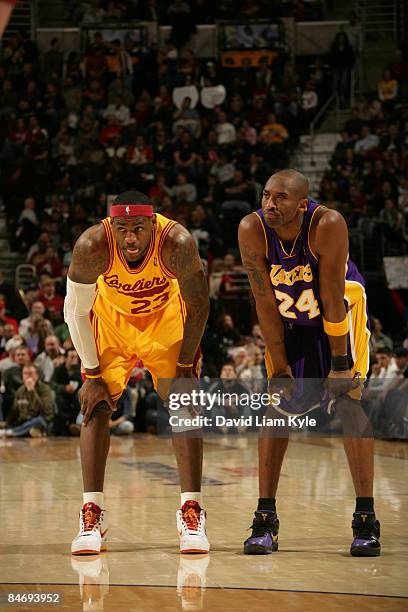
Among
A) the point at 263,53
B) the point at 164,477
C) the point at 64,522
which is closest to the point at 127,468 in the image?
the point at 164,477

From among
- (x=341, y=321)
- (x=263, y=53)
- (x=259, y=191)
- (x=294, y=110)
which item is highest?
(x=263, y=53)

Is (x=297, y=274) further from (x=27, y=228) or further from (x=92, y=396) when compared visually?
(x=27, y=228)

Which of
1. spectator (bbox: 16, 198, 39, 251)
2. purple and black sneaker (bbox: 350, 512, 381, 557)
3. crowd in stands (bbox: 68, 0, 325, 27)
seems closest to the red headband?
purple and black sneaker (bbox: 350, 512, 381, 557)

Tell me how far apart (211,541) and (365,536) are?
823mm

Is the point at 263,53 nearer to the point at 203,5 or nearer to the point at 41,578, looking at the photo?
the point at 203,5

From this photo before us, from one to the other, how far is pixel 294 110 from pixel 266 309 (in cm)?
1266

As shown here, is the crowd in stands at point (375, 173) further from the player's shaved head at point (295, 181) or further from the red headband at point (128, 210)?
the red headband at point (128, 210)

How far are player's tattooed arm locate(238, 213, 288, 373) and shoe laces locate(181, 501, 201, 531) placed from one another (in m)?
0.77

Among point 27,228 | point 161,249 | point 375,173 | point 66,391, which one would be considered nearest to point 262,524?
point 161,249

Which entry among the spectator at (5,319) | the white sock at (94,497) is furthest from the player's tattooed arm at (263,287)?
the spectator at (5,319)

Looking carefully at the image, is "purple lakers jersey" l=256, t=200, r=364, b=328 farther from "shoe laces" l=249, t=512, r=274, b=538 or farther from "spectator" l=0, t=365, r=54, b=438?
"spectator" l=0, t=365, r=54, b=438

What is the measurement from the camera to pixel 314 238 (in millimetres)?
5113

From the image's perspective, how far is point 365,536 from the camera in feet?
16.5

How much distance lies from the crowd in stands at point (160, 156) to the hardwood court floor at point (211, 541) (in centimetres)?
382
